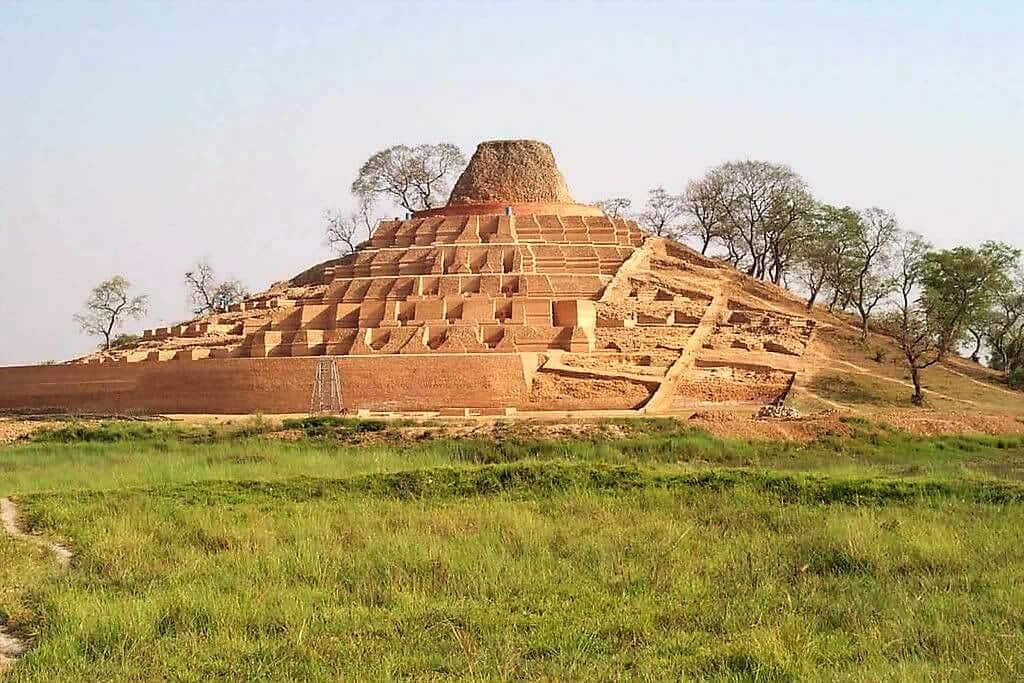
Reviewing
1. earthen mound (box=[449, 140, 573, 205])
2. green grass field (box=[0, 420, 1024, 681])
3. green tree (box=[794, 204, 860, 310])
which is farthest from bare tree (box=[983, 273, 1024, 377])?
green grass field (box=[0, 420, 1024, 681])

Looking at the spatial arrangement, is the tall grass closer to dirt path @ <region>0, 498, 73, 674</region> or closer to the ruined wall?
dirt path @ <region>0, 498, 73, 674</region>

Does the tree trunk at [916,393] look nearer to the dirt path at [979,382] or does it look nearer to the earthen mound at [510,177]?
the dirt path at [979,382]

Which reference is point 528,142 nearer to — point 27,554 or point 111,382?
point 111,382

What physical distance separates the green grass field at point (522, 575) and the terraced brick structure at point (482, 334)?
1007 centimetres

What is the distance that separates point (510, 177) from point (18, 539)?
2834 centimetres

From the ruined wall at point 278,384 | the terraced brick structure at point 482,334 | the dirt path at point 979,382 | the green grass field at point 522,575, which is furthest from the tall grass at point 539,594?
the dirt path at point 979,382

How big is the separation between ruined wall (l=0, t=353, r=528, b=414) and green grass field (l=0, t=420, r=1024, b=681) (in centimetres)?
981

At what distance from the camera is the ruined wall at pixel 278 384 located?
23844 mm

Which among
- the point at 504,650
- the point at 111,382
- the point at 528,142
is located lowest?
the point at 504,650

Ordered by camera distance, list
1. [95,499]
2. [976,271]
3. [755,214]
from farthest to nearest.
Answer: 1. [755,214]
2. [976,271]
3. [95,499]

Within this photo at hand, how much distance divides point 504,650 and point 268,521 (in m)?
4.58

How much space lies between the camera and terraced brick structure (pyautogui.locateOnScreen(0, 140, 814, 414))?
79.2 feet

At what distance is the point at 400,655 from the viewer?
655 centimetres

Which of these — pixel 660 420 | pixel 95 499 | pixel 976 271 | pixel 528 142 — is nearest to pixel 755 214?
pixel 528 142
